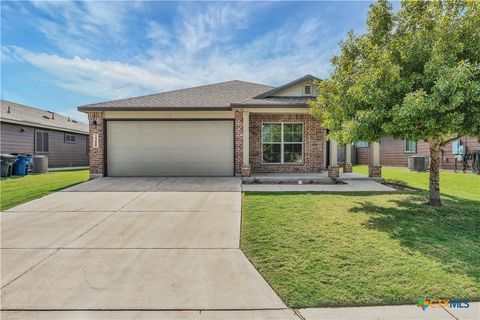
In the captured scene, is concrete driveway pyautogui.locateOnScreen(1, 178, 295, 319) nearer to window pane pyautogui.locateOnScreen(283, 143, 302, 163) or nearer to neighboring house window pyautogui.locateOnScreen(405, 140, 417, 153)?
window pane pyautogui.locateOnScreen(283, 143, 302, 163)

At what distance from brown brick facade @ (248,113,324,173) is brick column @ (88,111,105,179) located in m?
6.83

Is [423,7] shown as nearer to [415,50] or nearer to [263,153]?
[415,50]

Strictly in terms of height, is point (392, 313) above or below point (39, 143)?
below

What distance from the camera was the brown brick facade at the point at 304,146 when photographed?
12.1 metres

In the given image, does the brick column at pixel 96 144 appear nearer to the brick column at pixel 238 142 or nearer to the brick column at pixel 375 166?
the brick column at pixel 238 142

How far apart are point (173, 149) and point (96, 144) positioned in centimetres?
338

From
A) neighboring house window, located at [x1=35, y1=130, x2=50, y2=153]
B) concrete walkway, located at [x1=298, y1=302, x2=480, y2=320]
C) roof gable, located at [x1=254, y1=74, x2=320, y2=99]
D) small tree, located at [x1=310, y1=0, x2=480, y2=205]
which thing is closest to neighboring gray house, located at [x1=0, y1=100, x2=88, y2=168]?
neighboring house window, located at [x1=35, y1=130, x2=50, y2=153]

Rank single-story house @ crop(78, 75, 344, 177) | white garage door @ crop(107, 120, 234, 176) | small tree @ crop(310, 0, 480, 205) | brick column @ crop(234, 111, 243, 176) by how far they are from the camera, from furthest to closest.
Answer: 1. white garage door @ crop(107, 120, 234, 176)
2. single-story house @ crop(78, 75, 344, 177)
3. brick column @ crop(234, 111, 243, 176)
4. small tree @ crop(310, 0, 480, 205)

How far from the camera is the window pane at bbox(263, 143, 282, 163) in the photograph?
1223 centimetres

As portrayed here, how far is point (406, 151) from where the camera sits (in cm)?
1839

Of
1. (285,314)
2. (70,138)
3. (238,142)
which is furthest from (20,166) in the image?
(285,314)

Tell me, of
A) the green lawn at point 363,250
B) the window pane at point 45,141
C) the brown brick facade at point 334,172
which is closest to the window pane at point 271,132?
the brown brick facade at point 334,172

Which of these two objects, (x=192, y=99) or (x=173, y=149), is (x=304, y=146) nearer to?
(x=192, y=99)

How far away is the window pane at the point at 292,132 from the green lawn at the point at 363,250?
5727mm
